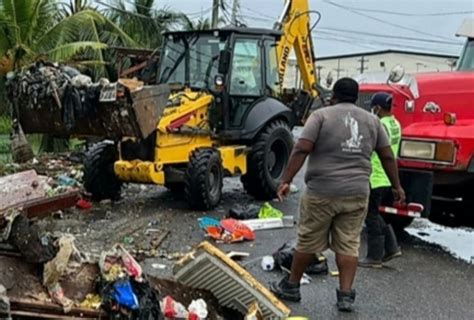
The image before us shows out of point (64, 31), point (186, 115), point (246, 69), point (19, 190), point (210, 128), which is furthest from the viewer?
point (64, 31)

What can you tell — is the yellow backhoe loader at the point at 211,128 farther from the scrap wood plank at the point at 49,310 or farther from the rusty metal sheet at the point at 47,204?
the scrap wood plank at the point at 49,310

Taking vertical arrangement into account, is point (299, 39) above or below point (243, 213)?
above

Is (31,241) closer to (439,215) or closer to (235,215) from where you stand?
(235,215)

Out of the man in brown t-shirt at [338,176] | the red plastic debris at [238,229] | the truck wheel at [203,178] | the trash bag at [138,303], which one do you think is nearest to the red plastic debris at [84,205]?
the truck wheel at [203,178]

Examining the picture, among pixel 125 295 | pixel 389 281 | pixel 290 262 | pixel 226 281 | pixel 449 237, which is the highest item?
pixel 125 295

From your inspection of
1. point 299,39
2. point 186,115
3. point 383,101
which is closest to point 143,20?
point 299,39

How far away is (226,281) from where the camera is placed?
5172 millimetres

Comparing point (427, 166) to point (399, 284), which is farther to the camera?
point (427, 166)

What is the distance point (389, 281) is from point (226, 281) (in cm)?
209

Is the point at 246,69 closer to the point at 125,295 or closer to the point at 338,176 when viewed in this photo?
the point at 338,176

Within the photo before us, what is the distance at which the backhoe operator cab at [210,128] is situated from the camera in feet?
30.7

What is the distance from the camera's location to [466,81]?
294 inches

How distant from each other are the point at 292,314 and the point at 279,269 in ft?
4.15

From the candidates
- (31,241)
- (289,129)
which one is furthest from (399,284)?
(289,129)
